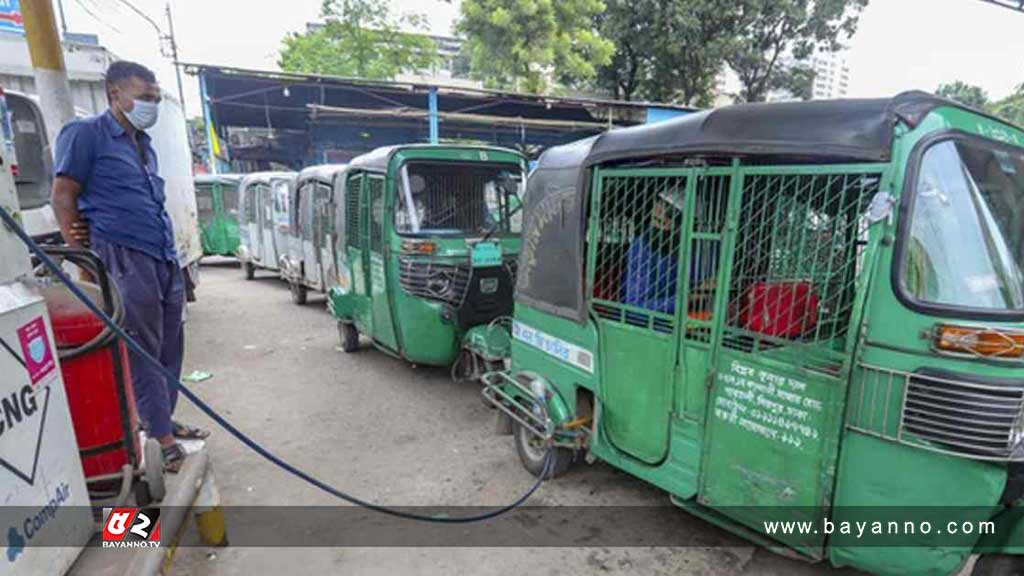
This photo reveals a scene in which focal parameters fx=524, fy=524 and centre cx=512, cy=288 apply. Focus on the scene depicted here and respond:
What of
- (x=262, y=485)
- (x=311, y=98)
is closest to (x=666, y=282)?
(x=262, y=485)

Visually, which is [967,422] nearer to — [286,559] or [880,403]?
[880,403]

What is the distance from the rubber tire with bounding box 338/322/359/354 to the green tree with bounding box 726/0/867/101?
15510 mm

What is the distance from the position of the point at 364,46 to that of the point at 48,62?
738 inches

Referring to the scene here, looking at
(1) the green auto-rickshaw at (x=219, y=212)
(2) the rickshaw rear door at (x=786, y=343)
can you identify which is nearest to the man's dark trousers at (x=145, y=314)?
(2) the rickshaw rear door at (x=786, y=343)

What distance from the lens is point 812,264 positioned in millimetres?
2223

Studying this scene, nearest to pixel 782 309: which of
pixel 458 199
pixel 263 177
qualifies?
pixel 458 199

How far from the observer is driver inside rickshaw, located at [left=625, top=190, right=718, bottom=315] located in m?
2.59

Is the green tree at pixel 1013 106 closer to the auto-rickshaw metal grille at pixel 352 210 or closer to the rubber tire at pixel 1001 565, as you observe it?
the auto-rickshaw metal grille at pixel 352 210

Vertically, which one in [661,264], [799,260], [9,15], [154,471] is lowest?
[154,471]

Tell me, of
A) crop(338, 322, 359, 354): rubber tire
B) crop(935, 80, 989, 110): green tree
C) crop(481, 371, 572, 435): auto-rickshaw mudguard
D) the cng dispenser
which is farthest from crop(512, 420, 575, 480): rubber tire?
crop(935, 80, 989, 110): green tree

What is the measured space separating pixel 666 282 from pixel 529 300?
1065 millimetres

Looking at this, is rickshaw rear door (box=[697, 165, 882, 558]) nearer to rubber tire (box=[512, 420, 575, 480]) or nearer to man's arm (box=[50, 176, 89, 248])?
rubber tire (box=[512, 420, 575, 480])

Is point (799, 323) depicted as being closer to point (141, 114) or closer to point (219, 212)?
point (141, 114)

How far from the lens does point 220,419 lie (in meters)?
2.12
